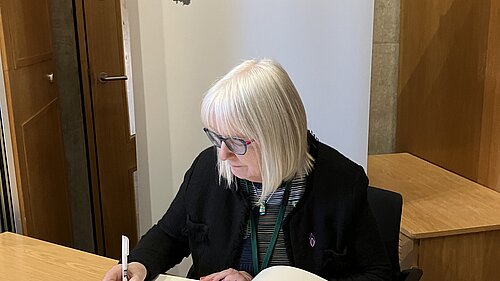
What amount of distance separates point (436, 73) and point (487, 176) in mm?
495

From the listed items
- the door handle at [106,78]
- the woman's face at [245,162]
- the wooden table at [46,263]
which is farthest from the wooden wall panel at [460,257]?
the door handle at [106,78]

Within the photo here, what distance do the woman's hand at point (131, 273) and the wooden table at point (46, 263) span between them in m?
0.05

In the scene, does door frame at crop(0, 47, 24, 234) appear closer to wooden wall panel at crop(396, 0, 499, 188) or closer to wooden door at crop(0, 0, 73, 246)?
wooden door at crop(0, 0, 73, 246)

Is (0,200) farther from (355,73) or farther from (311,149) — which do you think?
(355,73)

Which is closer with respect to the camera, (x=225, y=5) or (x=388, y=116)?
(x=225, y=5)

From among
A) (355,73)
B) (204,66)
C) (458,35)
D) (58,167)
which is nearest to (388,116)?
(458,35)

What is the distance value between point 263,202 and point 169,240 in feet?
0.78

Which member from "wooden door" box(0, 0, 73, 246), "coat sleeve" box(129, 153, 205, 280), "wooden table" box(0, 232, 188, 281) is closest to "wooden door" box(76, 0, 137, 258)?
"wooden door" box(0, 0, 73, 246)

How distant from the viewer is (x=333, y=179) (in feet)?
4.06

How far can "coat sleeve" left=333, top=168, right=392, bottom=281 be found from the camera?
4.03 feet

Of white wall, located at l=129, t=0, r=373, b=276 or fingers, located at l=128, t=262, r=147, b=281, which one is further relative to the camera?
white wall, located at l=129, t=0, r=373, b=276

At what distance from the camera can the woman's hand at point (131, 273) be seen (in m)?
1.12

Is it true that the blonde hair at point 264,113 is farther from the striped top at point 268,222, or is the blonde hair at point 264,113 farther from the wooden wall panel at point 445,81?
the wooden wall panel at point 445,81

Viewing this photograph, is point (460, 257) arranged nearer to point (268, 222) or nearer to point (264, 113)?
point (268, 222)
